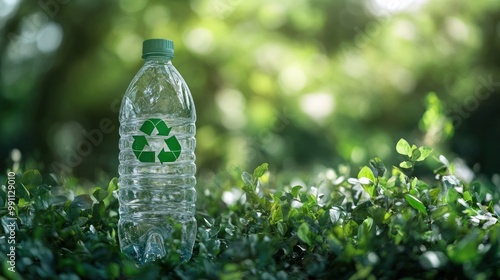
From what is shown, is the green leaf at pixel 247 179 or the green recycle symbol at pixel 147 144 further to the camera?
the green leaf at pixel 247 179

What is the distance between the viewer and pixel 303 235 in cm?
196

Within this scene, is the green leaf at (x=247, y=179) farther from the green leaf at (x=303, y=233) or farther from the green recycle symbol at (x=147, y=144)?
the green leaf at (x=303, y=233)

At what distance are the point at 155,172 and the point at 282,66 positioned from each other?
18.3 ft

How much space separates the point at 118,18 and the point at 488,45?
565 cm

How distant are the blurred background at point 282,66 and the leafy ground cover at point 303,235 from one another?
204 inches

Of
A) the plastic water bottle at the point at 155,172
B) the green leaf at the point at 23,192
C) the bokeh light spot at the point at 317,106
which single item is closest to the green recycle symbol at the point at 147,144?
the plastic water bottle at the point at 155,172

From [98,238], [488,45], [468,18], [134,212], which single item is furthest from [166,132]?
[488,45]

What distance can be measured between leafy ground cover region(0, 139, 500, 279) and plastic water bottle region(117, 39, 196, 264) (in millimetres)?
125

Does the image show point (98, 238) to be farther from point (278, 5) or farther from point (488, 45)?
point (488, 45)

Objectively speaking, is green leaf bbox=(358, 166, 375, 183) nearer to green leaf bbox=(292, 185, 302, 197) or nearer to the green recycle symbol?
green leaf bbox=(292, 185, 302, 197)

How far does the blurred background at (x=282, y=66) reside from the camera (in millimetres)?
8148

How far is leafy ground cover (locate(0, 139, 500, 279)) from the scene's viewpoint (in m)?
1.73

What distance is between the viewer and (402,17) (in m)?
8.41

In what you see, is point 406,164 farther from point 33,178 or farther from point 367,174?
point 33,178
